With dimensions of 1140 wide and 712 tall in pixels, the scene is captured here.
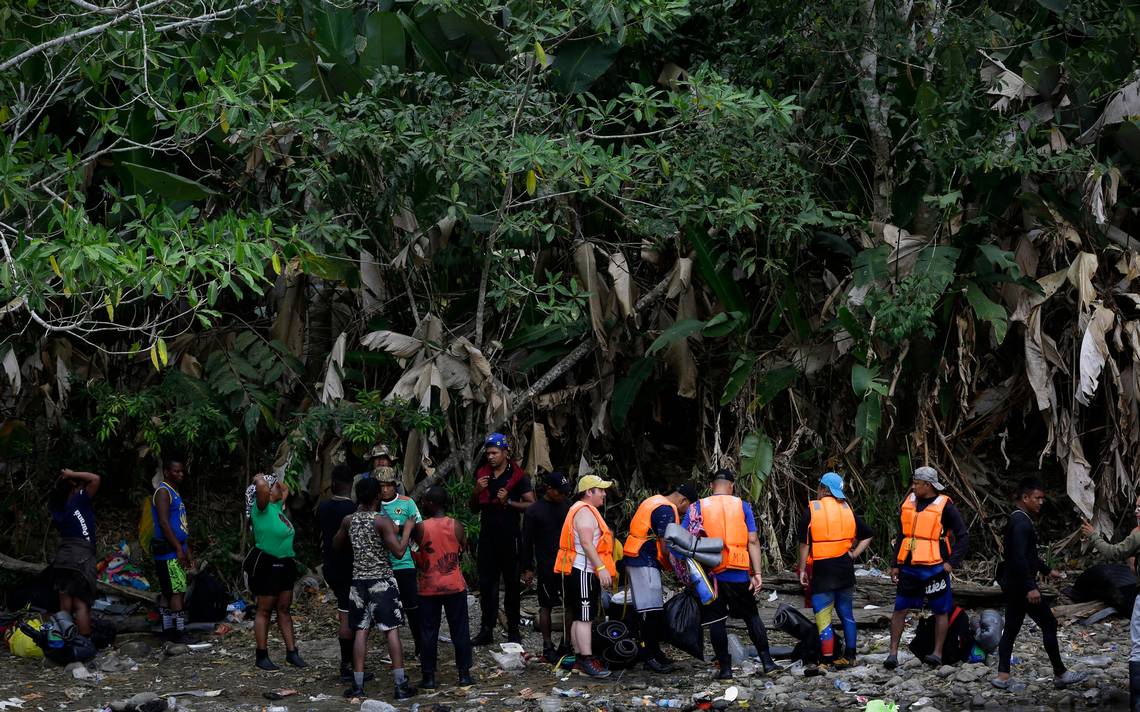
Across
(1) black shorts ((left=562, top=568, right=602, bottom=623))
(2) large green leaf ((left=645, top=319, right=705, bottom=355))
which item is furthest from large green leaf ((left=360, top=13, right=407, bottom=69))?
(1) black shorts ((left=562, top=568, right=602, bottom=623))

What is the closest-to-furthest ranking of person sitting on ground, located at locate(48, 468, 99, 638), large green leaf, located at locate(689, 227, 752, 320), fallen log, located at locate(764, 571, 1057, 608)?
person sitting on ground, located at locate(48, 468, 99, 638)
fallen log, located at locate(764, 571, 1057, 608)
large green leaf, located at locate(689, 227, 752, 320)

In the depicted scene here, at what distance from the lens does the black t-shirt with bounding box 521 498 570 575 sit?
9.87 m

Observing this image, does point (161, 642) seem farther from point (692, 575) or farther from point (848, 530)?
point (848, 530)

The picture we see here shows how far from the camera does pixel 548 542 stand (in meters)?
9.87

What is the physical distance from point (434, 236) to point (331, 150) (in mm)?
1459

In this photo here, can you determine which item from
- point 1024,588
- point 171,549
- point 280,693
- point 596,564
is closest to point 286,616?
point 280,693

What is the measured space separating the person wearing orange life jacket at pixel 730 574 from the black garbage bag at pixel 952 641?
103 centimetres

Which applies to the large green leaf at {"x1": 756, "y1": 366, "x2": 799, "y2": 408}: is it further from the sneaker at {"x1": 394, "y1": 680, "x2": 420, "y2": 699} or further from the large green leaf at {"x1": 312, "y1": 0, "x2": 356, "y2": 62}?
the large green leaf at {"x1": 312, "y1": 0, "x2": 356, "y2": 62}

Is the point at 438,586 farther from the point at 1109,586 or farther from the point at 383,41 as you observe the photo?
the point at 1109,586

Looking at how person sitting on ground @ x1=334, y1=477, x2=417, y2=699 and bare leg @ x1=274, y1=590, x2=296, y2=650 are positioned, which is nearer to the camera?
person sitting on ground @ x1=334, y1=477, x2=417, y2=699

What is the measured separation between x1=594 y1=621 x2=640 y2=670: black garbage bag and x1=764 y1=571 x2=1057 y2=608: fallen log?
7.93ft

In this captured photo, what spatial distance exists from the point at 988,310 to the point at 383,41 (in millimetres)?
5920

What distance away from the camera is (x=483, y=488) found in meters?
10.3

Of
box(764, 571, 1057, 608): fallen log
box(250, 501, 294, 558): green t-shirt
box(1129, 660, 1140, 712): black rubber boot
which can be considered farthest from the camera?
box(764, 571, 1057, 608): fallen log
